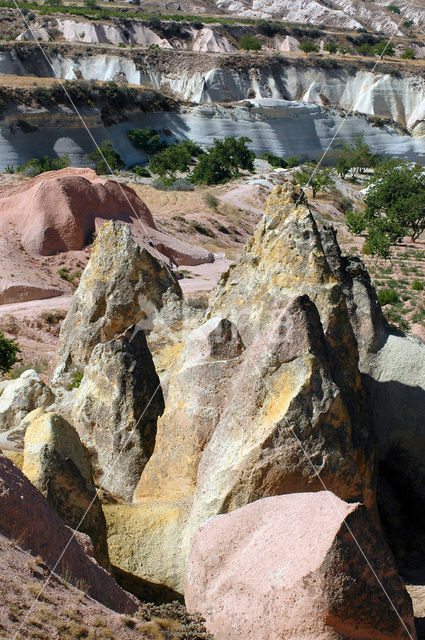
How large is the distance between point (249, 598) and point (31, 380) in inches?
311

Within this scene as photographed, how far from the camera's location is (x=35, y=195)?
2856 cm

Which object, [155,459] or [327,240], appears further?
[327,240]

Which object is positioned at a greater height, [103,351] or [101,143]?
[101,143]

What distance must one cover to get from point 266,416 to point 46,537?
102 inches

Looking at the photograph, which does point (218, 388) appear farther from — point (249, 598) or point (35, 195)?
point (35, 195)

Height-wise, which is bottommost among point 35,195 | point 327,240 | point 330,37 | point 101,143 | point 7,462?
point 7,462

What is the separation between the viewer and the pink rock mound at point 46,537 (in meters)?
5.45

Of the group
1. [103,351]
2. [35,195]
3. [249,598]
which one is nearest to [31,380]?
[103,351]

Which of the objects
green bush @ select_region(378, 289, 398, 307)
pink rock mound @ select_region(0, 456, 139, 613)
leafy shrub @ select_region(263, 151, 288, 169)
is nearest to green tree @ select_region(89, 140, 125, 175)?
leafy shrub @ select_region(263, 151, 288, 169)

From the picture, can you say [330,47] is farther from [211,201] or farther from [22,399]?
[22,399]

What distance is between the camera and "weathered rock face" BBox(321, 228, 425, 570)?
1046cm

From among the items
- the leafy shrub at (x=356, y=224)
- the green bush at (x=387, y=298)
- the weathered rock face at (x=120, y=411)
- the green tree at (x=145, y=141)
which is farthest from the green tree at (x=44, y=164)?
the weathered rock face at (x=120, y=411)

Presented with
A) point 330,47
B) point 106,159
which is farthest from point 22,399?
point 330,47

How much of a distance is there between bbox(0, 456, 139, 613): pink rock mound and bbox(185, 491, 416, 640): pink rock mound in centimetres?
73
